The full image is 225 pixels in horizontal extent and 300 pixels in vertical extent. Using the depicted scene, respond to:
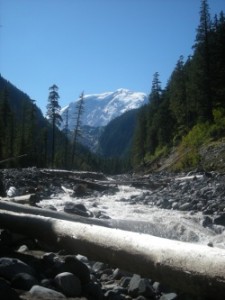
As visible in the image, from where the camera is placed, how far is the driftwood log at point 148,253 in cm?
339

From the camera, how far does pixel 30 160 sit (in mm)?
65188

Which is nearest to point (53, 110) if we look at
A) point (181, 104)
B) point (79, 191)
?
point (181, 104)

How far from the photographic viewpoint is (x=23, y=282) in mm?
4125

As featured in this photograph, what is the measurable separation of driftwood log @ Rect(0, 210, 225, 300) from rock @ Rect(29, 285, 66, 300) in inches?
29.4

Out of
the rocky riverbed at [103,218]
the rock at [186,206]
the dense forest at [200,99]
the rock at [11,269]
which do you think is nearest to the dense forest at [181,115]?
the dense forest at [200,99]

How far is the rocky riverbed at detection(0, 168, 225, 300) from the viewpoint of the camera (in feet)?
14.3

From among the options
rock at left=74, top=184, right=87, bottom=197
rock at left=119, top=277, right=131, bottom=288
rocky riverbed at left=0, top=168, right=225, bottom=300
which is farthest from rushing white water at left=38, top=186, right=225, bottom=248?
rock at left=119, top=277, right=131, bottom=288

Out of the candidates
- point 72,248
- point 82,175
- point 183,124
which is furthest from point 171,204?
point 183,124

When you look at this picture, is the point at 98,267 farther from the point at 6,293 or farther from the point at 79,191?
the point at 79,191

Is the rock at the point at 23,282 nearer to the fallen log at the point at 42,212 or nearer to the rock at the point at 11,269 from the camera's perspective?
the rock at the point at 11,269

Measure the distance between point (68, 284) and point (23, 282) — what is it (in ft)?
1.70

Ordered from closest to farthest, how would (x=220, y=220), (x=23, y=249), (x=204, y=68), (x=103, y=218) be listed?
(x=23, y=249) → (x=103, y=218) → (x=220, y=220) → (x=204, y=68)

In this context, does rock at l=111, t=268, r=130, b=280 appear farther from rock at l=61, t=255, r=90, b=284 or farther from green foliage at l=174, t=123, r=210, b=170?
green foliage at l=174, t=123, r=210, b=170

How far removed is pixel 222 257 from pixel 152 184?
19.3 m
